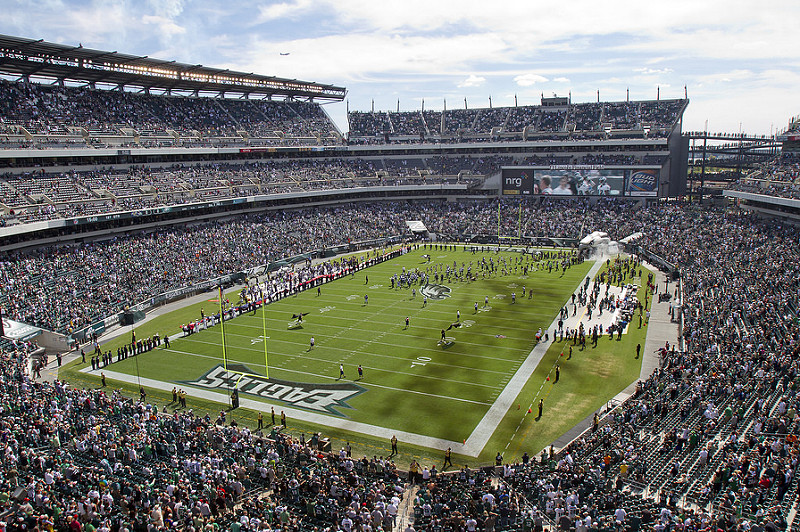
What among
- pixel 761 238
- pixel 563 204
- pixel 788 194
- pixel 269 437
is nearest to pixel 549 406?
pixel 269 437

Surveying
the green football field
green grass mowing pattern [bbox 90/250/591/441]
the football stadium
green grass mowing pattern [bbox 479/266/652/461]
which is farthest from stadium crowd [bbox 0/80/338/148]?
green grass mowing pattern [bbox 479/266/652/461]

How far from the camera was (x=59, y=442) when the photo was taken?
18406 millimetres

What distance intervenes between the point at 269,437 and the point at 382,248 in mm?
38913

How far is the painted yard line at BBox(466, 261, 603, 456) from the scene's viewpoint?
1986 centimetres

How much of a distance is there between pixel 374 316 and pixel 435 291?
699 centimetres

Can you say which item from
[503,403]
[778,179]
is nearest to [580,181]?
[778,179]

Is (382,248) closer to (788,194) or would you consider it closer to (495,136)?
(495,136)

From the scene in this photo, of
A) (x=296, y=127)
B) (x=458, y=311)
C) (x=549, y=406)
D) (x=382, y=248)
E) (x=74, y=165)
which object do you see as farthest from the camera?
(x=296, y=127)

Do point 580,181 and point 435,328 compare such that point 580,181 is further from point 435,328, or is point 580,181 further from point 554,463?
point 554,463

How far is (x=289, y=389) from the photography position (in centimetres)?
2450

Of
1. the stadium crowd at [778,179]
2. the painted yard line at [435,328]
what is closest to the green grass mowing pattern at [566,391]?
the painted yard line at [435,328]

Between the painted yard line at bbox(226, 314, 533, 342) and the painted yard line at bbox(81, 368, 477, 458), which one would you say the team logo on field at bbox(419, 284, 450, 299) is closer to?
the painted yard line at bbox(226, 314, 533, 342)

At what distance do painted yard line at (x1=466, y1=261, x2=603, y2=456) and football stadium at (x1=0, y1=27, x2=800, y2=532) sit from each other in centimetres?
19

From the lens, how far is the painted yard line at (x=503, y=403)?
19.9 meters
